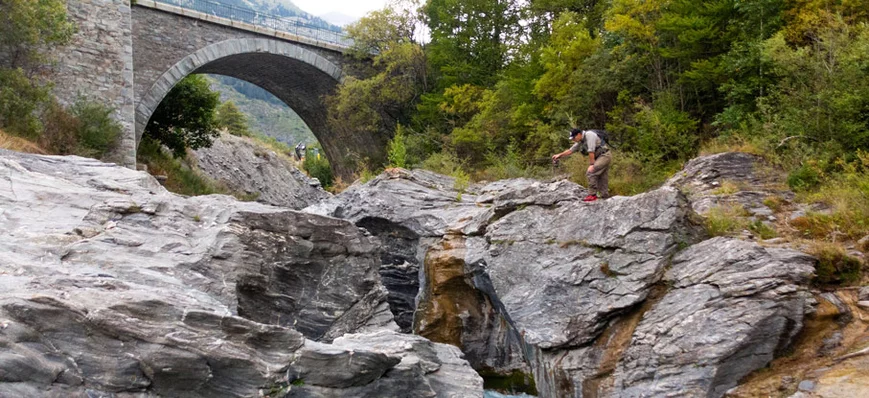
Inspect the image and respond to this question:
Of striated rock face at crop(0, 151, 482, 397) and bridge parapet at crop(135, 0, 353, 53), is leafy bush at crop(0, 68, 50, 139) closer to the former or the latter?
striated rock face at crop(0, 151, 482, 397)

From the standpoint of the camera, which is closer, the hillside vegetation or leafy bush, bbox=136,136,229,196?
the hillside vegetation

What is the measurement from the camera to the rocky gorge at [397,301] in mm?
5738

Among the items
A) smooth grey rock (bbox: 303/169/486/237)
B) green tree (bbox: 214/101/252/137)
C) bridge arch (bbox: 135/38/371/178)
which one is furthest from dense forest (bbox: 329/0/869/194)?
green tree (bbox: 214/101/252/137)

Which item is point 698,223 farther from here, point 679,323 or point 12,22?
point 12,22

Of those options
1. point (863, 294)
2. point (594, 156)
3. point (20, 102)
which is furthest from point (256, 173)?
point (863, 294)

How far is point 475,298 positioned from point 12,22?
13967 mm

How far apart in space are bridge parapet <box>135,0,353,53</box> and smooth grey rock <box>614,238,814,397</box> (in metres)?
19.4

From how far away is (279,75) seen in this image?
26.8m

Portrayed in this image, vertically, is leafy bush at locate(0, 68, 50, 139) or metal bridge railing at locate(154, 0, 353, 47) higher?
metal bridge railing at locate(154, 0, 353, 47)

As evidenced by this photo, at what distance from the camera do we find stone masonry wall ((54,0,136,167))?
60.2ft

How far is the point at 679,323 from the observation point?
8.17m

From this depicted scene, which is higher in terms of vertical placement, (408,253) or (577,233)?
(577,233)

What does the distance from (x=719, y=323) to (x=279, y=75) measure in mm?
22665

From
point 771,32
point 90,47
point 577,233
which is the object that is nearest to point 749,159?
point 771,32
